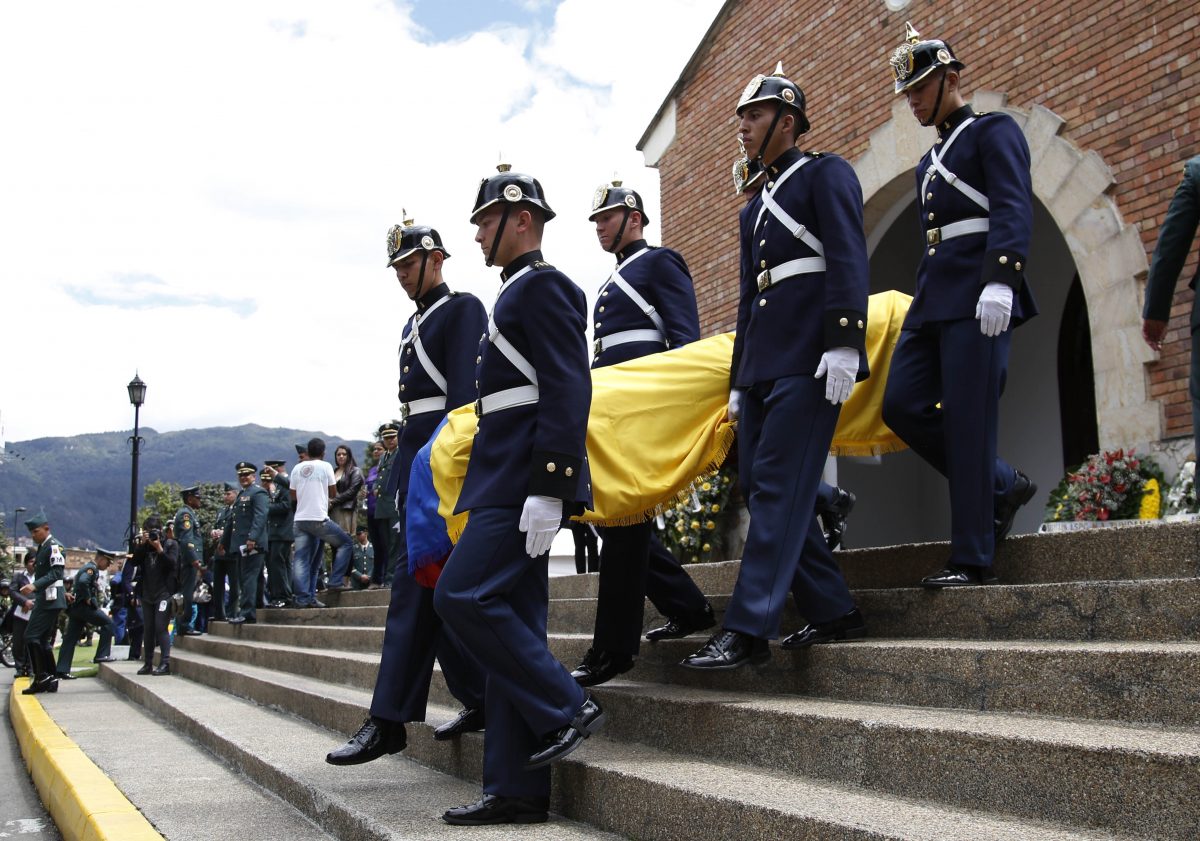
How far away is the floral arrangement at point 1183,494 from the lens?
7.42 m

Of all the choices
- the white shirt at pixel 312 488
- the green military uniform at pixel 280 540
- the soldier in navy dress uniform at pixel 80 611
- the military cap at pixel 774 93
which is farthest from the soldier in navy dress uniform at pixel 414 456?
the soldier in navy dress uniform at pixel 80 611

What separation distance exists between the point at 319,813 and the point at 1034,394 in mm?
9459

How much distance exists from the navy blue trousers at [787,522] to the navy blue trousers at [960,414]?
44 cm

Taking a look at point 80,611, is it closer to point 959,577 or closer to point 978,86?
point 978,86

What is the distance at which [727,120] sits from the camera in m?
12.8

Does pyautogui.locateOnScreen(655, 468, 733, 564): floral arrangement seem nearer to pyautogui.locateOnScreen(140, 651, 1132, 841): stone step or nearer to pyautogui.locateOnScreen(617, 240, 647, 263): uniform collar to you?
pyautogui.locateOnScreen(617, 240, 647, 263): uniform collar

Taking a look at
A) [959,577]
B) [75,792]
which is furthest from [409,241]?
[75,792]

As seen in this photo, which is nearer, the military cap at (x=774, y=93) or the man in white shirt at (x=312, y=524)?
the military cap at (x=774, y=93)

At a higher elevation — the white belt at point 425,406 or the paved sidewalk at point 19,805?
the white belt at point 425,406

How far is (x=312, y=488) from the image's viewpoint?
42.2 feet

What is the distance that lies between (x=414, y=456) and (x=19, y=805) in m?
4.35

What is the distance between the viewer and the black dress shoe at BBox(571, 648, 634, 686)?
15.6ft

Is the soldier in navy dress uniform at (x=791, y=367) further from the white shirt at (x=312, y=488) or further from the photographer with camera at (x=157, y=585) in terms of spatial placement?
the photographer with camera at (x=157, y=585)

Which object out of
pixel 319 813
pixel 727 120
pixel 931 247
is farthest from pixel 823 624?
pixel 727 120
